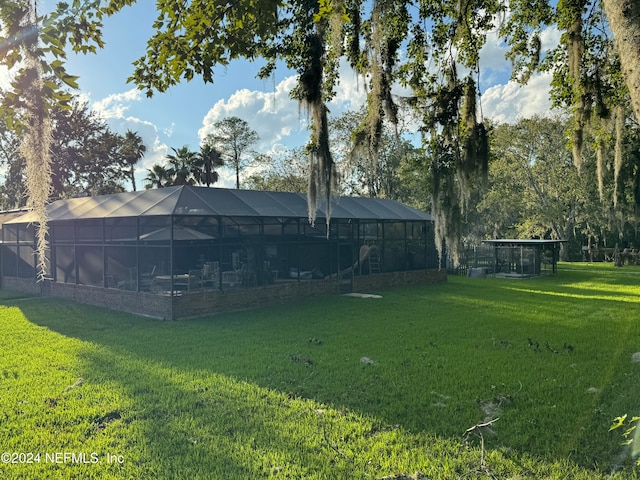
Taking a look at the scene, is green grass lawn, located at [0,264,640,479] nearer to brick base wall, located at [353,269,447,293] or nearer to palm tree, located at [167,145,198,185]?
brick base wall, located at [353,269,447,293]

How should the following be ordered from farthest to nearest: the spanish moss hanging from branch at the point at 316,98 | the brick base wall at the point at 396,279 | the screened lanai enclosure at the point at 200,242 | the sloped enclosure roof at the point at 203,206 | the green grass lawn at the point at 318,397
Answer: the brick base wall at the point at 396,279 → the screened lanai enclosure at the point at 200,242 → the sloped enclosure roof at the point at 203,206 → the spanish moss hanging from branch at the point at 316,98 → the green grass lawn at the point at 318,397

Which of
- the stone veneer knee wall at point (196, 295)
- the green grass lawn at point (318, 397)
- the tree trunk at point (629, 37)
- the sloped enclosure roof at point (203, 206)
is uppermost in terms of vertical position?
the sloped enclosure roof at point (203, 206)

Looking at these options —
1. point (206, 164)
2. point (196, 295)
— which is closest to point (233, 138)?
point (206, 164)

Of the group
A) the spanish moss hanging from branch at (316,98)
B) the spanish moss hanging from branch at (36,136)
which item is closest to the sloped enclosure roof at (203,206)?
the spanish moss hanging from branch at (316,98)

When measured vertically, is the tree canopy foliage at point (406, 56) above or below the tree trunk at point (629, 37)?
above

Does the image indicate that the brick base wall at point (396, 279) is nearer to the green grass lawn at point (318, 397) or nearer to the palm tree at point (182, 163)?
the green grass lawn at point (318, 397)

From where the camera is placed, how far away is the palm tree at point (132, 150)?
30812 millimetres

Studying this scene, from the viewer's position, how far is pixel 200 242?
1370 cm

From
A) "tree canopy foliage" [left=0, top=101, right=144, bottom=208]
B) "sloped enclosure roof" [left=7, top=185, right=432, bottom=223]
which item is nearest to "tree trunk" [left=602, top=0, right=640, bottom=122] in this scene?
"sloped enclosure roof" [left=7, top=185, right=432, bottom=223]

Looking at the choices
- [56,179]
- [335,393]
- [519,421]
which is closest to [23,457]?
[335,393]

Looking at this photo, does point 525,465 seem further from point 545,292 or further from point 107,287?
point 545,292

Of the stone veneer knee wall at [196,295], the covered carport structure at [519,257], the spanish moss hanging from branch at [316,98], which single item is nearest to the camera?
the spanish moss hanging from branch at [316,98]

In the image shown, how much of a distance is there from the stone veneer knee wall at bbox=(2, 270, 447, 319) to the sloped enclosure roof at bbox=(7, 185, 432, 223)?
2044 mm

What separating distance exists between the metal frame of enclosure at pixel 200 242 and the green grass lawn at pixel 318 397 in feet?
8.22
